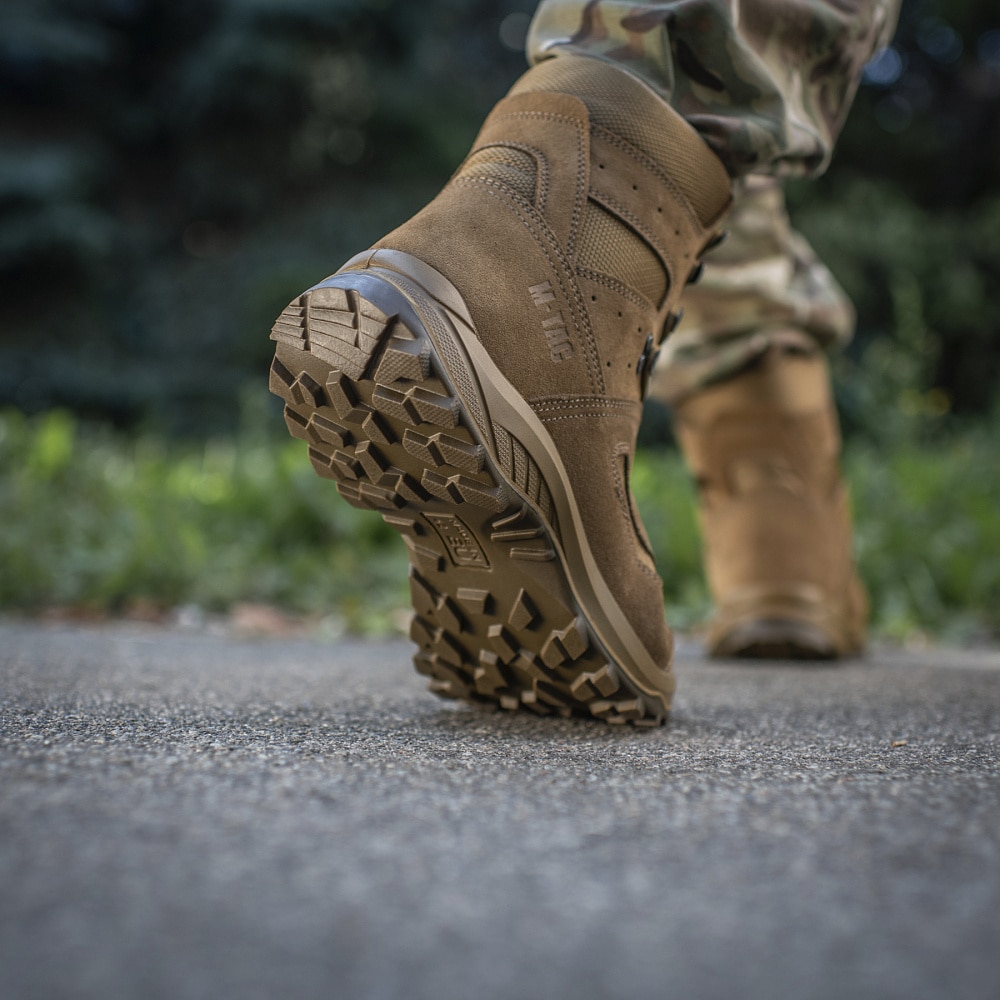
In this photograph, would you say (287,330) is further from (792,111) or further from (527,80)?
(792,111)

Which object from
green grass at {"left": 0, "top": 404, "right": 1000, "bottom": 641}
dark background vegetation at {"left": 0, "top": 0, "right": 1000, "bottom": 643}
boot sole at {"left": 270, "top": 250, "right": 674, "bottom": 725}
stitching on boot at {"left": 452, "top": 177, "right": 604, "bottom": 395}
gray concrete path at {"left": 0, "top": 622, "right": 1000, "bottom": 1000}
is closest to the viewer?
gray concrete path at {"left": 0, "top": 622, "right": 1000, "bottom": 1000}

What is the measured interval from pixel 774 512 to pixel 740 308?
0.30 meters

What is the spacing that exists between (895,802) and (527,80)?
0.68 m

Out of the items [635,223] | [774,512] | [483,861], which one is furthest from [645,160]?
[774,512]

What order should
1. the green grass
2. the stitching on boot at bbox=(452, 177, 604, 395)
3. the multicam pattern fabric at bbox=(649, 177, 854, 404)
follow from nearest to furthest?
the stitching on boot at bbox=(452, 177, 604, 395) → the multicam pattern fabric at bbox=(649, 177, 854, 404) → the green grass

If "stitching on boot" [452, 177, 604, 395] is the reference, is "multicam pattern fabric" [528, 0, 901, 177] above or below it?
above

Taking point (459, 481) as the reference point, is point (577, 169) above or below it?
above

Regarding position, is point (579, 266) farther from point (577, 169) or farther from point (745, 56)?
point (745, 56)

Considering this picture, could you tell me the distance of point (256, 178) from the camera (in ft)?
30.8

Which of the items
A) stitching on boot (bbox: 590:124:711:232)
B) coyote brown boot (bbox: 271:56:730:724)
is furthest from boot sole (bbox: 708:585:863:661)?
stitching on boot (bbox: 590:124:711:232)

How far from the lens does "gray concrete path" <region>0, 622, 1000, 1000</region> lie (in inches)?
14.9

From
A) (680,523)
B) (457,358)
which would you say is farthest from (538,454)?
(680,523)

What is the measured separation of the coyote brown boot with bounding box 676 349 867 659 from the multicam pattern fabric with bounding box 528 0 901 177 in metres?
0.55

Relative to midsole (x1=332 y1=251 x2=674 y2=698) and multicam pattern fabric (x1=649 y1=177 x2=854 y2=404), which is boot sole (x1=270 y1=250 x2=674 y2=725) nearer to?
midsole (x1=332 y1=251 x2=674 y2=698)
